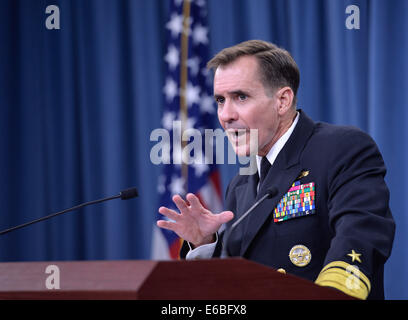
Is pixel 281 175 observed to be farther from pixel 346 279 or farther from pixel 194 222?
pixel 346 279

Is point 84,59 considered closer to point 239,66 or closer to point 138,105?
point 138,105

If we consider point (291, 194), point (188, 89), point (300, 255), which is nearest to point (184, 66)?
point (188, 89)

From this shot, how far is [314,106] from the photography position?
3.12 m

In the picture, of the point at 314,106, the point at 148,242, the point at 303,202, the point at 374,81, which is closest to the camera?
the point at 303,202

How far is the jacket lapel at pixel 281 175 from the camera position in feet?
5.06

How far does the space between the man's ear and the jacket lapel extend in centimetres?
8

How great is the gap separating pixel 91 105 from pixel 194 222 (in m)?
2.32

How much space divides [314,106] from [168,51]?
1031 millimetres

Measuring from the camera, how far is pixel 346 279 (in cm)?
101

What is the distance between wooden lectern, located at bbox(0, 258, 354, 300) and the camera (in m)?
0.69

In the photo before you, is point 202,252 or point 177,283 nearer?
point 177,283

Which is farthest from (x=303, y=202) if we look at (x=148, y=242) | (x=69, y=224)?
(x=69, y=224)

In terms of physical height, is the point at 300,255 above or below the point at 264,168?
below

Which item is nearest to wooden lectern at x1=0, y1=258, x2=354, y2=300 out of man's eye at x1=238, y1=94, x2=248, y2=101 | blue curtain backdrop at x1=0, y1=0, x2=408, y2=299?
man's eye at x1=238, y1=94, x2=248, y2=101
